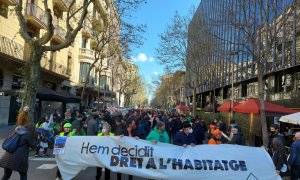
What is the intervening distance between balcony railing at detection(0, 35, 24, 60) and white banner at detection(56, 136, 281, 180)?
15974mm

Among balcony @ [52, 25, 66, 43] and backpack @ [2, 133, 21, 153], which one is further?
balcony @ [52, 25, 66, 43]

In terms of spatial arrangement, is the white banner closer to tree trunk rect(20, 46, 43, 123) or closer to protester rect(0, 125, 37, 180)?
protester rect(0, 125, 37, 180)

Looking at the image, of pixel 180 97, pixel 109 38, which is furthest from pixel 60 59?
Result: pixel 180 97

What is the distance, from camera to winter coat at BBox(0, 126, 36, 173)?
7.20 meters

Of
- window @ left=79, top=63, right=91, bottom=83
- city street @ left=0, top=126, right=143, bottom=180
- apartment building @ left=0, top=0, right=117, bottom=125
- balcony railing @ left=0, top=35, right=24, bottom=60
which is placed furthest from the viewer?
window @ left=79, top=63, right=91, bottom=83

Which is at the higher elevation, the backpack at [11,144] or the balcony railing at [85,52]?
the balcony railing at [85,52]

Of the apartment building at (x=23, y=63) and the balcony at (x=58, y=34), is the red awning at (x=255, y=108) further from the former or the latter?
the balcony at (x=58, y=34)

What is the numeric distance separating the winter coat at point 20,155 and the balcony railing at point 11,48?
53.7 ft

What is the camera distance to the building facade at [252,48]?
15.6 metres

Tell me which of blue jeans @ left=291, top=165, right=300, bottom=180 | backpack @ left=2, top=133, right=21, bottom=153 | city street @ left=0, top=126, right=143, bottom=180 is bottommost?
city street @ left=0, top=126, right=143, bottom=180

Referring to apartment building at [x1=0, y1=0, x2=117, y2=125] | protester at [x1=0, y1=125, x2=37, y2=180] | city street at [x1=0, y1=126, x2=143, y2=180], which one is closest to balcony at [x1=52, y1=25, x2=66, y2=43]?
apartment building at [x1=0, y1=0, x2=117, y2=125]

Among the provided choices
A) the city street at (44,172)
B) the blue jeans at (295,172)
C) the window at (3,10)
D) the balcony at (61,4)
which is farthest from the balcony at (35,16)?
the blue jeans at (295,172)

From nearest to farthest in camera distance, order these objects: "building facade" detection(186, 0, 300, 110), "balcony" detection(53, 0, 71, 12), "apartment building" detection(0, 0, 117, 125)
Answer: "building facade" detection(186, 0, 300, 110) < "apartment building" detection(0, 0, 117, 125) < "balcony" detection(53, 0, 71, 12)

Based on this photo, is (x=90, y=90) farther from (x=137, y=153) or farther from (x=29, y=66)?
(x=137, y=153)
